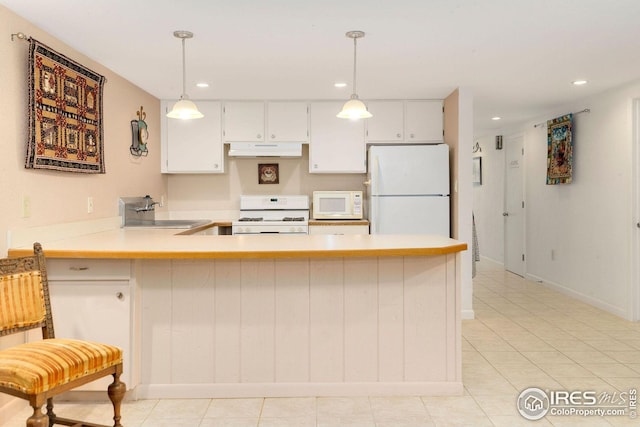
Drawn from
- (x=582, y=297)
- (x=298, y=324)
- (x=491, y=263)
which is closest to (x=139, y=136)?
(x=298, y=324)

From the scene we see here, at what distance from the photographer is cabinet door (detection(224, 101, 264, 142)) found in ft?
16.9

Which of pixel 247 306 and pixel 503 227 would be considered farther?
pixel 503 227

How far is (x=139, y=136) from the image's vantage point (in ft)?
14.9

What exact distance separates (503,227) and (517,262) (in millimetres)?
706

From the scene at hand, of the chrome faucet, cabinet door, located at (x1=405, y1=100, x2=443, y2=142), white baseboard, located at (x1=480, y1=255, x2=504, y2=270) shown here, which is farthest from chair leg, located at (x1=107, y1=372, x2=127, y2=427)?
white baseboard, located at (x1=480, y1=255, x2=504, y2=270)

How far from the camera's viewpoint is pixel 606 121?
5004 millimetres

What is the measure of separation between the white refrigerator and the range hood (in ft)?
2.77

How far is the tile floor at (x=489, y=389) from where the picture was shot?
8.41ft

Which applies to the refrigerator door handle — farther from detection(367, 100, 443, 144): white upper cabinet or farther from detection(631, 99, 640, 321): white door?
detection(631, 99, 640, 321): white door

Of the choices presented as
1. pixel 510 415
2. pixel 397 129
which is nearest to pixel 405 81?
pixel 397 129

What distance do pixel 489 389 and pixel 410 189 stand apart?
226 cm

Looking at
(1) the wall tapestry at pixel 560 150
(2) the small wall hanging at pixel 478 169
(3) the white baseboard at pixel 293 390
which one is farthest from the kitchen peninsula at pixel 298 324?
(2) the small wall hanging at pixel 478 169

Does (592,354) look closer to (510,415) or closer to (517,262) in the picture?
(510,415)

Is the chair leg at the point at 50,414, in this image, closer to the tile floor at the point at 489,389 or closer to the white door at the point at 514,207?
the tile floor at the point at 489,389
